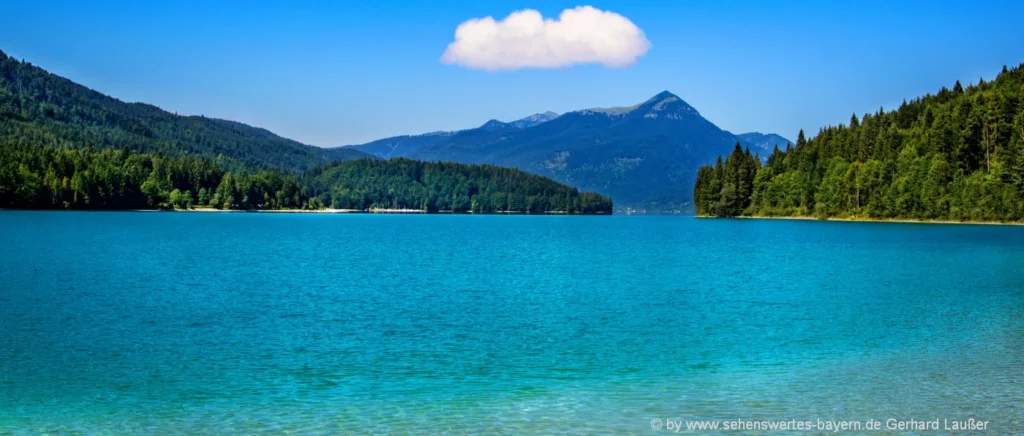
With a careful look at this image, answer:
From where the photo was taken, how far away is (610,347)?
77.4ft

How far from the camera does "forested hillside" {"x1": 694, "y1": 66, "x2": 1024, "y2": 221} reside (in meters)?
125

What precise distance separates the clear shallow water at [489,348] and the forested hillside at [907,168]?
90768mm

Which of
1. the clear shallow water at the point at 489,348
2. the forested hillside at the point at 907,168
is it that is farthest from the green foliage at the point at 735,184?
the clear shallow water at the point at 489,348

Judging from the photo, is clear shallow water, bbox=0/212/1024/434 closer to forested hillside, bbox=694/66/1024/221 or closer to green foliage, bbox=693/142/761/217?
forested hillside, bbox=694/66/1024/221

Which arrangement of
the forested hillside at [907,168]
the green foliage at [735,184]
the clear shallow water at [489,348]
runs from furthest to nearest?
the green foliage at [735,184] < the forested hillside at [907,168] < the clear shallow water at [489,348]

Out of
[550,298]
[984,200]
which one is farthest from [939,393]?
[984,200]

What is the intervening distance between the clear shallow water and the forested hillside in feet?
298

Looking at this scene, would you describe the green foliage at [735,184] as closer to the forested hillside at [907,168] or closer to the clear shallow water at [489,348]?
the forested hillside at [907,168]

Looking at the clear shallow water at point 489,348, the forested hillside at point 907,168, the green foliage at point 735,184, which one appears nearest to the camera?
the clear shallow water at point 489,348

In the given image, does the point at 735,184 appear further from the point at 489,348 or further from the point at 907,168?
the point at 489,348

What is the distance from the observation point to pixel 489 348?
23250 mm

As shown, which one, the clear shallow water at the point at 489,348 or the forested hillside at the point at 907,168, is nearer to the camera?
the clear shallow water at the point at 489,348

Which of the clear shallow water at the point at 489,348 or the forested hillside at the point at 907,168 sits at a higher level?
the forested hillside at the point at 907,168

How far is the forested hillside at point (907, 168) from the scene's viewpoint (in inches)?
4931
